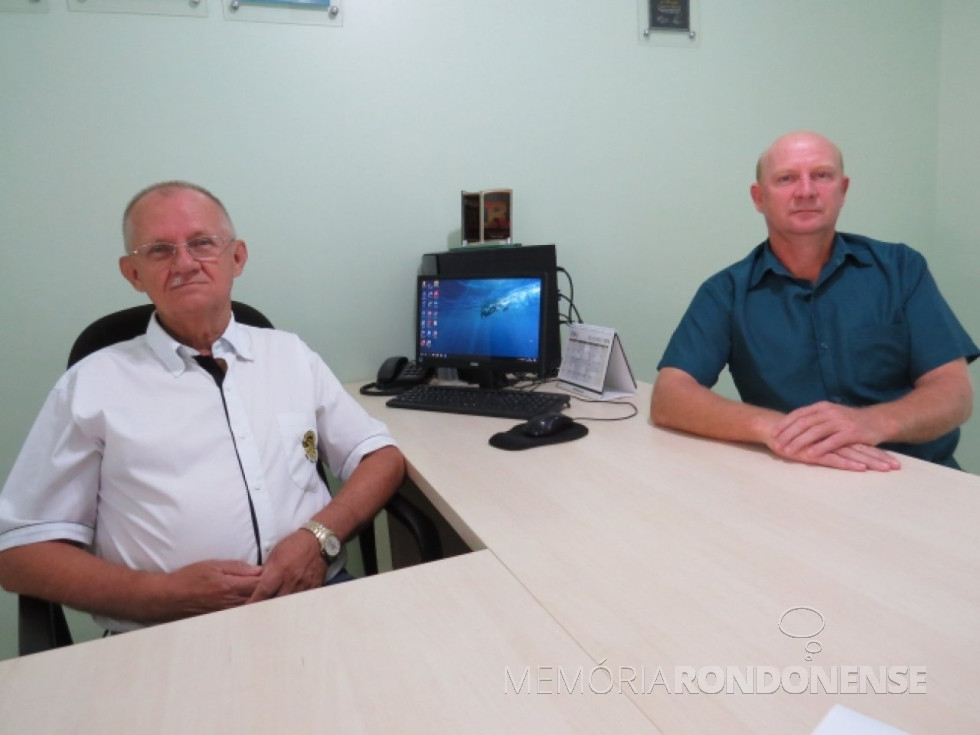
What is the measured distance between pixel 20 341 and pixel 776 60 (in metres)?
2.82

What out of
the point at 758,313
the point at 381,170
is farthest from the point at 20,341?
the point at 758,313

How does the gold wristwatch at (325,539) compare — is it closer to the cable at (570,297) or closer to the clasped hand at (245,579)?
the clasped hand at (245,579)

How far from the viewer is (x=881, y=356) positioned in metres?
1.55

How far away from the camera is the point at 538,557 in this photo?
36.6 inches

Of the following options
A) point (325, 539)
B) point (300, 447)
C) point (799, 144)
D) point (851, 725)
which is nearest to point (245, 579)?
point (325, 539)

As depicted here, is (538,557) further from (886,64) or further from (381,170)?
(886,64)

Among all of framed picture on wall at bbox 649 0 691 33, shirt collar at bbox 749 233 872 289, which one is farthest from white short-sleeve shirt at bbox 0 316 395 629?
framed picture on wall at bbox 649 0 691 33

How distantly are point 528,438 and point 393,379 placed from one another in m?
0.74

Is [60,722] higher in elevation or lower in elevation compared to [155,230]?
lower

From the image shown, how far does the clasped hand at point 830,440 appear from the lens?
3.80 ft

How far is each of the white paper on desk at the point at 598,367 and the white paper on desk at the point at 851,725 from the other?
1.23m

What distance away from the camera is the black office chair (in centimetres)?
104

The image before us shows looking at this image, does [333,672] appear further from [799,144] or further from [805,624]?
[799,144]

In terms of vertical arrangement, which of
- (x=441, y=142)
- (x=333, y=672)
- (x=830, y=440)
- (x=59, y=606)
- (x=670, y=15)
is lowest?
(x=59, y=606)
